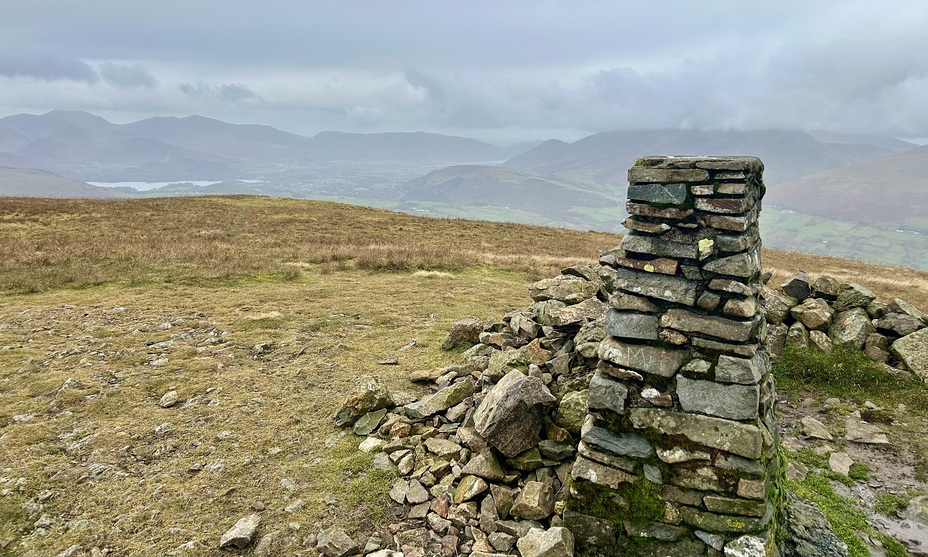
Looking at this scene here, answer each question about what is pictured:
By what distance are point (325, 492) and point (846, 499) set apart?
7.83m

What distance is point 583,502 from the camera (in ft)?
18.8

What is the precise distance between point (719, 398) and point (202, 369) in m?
10.3

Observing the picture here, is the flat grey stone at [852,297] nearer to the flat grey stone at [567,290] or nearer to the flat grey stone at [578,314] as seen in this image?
the flat grey stone at [567,290]

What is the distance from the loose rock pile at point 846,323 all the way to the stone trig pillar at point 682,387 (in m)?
6.49

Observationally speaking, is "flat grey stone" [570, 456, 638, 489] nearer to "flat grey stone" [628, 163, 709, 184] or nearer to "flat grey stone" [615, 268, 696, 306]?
"flat grey stone" [615, 268, 696, 306]

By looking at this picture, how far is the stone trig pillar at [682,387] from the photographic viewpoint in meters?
5.23

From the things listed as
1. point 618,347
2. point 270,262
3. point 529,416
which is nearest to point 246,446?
point 529,416

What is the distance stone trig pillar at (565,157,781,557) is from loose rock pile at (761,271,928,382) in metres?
6.49

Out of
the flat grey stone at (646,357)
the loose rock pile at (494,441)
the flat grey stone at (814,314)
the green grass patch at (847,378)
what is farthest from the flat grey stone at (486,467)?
the flat grey stone at (814,314)

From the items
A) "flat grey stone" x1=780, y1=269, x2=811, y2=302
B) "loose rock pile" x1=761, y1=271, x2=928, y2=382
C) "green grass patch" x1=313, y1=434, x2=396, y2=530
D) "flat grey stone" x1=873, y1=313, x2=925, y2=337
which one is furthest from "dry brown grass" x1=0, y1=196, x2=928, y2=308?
"green grass patch" x1=313, y1=434, x2=396, y2=530

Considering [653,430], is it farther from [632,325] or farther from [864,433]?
[864,433]

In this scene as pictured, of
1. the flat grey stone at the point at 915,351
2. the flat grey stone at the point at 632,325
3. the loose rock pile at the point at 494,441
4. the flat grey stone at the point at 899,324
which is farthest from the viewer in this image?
the flat grey stone at the point at 899,324

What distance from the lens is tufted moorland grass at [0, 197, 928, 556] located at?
631 centimetres

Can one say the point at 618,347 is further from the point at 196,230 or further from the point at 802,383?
the point at 196,230
